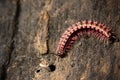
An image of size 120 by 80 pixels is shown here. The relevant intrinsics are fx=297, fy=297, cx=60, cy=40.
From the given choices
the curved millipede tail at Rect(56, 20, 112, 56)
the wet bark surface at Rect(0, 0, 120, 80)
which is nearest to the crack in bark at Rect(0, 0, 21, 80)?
the wet bark surface at Rect(0, 0, 120, 80)

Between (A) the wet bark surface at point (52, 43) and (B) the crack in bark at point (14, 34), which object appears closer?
(A) the wet bark surface at point (52, 43)

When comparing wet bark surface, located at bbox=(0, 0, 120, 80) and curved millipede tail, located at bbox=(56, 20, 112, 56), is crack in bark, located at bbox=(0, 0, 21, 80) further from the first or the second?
curved millipede tail, located at bbox=(56, 20, 112, 56)

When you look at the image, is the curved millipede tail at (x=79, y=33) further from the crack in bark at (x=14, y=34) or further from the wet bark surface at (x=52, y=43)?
the crack in bark at (x=14, y=34)

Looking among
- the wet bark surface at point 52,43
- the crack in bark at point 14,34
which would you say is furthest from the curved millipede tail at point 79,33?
the crack in bark at point 14,34

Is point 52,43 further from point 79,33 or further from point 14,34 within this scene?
point 14,34

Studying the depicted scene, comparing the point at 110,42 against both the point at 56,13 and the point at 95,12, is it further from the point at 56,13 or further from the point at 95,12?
the point at 56,13

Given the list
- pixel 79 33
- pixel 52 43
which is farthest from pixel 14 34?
pixel 79 33
